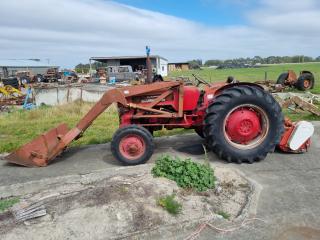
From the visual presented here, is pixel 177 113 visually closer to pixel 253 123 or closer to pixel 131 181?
pixel 253 123

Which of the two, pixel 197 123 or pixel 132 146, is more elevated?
pixel 197 123

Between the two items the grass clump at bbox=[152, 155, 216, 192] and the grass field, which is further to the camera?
the grass field

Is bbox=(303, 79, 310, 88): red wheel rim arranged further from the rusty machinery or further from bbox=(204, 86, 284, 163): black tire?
bbox=(204, 86, 284, 163): black tire

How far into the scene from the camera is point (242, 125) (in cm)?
613

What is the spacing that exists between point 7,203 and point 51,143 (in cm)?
229

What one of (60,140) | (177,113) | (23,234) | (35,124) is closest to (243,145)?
(177,113)

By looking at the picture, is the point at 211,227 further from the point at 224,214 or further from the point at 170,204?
the point at 170,204

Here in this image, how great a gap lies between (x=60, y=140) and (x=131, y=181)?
89.2 inches

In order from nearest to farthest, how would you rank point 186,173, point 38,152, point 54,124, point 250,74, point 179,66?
point 186,173 < point 38,152 < point 54,124 < point 250,74 < point 179,66

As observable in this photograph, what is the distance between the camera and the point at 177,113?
21.6 feet

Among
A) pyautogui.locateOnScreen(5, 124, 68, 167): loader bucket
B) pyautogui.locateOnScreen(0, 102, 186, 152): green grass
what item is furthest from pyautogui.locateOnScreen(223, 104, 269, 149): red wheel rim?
pyautogui.locateOnScreen(5, 124, 68, 167): loader bucket

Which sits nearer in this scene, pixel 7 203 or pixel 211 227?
pixel 211 227

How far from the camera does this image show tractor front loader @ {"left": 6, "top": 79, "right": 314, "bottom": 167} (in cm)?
603

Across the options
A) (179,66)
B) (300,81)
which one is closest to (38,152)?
(300,81)
